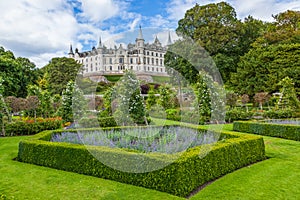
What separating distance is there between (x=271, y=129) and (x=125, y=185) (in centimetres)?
848

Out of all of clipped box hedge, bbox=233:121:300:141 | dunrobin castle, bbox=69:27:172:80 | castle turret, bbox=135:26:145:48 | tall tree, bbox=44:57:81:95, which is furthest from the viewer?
tall tree, bbox=44:57:81:95

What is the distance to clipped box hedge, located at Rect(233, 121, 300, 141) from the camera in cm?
1040

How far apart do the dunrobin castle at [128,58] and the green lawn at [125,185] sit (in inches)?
127

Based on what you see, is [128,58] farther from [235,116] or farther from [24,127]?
[235,116]

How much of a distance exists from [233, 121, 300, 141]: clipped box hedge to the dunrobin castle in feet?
19.7

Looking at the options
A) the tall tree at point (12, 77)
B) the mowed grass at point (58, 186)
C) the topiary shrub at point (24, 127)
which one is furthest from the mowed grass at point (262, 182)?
the tall tree at point (12, 77)

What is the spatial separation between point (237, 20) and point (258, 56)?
6.69 meters

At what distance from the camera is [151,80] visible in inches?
348

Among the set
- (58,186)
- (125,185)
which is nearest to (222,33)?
(125,185)

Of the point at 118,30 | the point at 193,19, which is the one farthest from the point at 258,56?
the point at 118,30

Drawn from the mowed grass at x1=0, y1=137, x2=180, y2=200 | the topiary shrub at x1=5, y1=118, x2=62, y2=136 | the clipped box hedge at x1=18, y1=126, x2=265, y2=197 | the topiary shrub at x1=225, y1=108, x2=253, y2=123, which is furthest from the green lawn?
the topiary shrub at x1=225, y1=108, x2=253, y2=123

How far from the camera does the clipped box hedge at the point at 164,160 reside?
4988 millimetres

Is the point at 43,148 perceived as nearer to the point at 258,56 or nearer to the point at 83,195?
the point at 83,195

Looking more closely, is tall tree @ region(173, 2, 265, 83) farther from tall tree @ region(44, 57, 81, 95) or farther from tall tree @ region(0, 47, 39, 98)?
tall tree @ region(44, 57, 81, 95)
